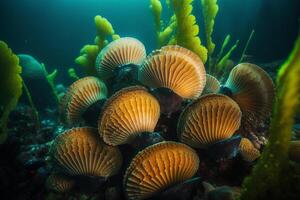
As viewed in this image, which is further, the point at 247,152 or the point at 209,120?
the point at 247,152

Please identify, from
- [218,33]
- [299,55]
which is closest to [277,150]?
[299,55]

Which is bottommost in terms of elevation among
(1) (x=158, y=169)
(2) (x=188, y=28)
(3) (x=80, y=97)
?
(1) (x=158, y=169)

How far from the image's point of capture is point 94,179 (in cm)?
253

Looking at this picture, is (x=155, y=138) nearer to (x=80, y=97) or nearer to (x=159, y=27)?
(x=80, y=97)

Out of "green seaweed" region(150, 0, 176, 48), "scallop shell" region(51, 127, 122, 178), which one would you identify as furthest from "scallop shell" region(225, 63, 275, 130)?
"green seaweed" region(150, 0, 176, 48)

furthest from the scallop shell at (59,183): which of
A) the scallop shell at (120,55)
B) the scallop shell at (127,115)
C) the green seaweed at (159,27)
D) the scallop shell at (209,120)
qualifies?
the green seaweed at (159,27)

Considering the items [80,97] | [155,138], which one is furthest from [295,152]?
[80,97]

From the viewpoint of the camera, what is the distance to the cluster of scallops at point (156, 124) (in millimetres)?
2221

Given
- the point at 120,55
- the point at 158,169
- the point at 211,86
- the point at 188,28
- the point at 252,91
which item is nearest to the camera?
the point at 158,169

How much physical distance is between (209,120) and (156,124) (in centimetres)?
73

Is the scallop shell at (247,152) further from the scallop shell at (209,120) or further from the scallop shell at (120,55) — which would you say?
the scallop shell at (120,55)

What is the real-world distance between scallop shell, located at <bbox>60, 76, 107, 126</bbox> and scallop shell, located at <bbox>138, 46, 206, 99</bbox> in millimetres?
643

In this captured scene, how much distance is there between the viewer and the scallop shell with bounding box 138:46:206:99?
260 cm

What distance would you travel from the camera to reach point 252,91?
2.86 m
